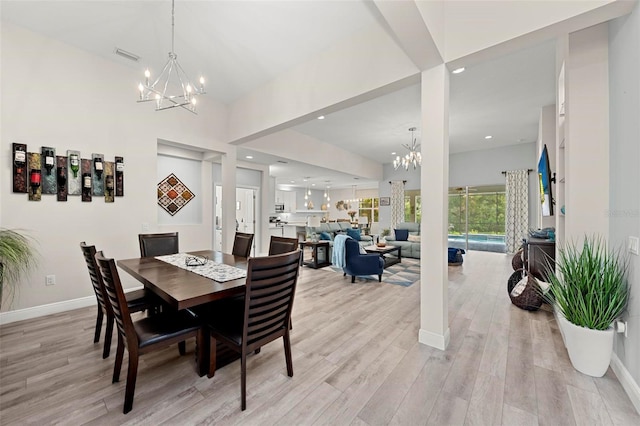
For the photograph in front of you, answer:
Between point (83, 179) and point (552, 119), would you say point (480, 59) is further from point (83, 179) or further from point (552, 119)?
point (83, 179)

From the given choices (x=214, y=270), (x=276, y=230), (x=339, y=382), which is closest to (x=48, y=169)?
(x=214, y=270)

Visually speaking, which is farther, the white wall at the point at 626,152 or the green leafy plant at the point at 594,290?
the green leafy plant at the point at 594,290

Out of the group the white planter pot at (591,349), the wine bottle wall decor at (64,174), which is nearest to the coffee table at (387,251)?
the white planter pot at (591,349)

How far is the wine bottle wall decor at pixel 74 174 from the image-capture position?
130 inches

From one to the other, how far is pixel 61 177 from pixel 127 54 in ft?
6.01

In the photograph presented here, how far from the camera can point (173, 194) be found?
17.8ft

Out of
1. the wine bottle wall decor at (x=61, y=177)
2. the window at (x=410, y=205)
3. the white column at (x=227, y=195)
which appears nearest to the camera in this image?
the wine bottle wall decor at (x=61, y=177)

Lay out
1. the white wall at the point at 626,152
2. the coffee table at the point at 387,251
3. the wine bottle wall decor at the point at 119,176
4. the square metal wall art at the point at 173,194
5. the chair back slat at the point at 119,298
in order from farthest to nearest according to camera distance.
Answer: the coffee table at the point at 387,251 < the square metal wall art at the point at 173,194 < the wine bottle wall decor at the point at 119,176 < the white wall at the point at 626,152 < the chair back slat at the point at 119,298

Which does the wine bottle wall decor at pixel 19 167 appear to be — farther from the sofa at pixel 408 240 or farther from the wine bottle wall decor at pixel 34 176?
the sofa at pixel 408 240

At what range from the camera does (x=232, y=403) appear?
5.60 ft

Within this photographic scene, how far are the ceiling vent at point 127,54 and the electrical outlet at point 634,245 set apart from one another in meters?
5.45

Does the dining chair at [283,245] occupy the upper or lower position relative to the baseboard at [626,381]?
upper

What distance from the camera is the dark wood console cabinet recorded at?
3.39 metres

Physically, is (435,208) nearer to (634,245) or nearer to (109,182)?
(634,245)
